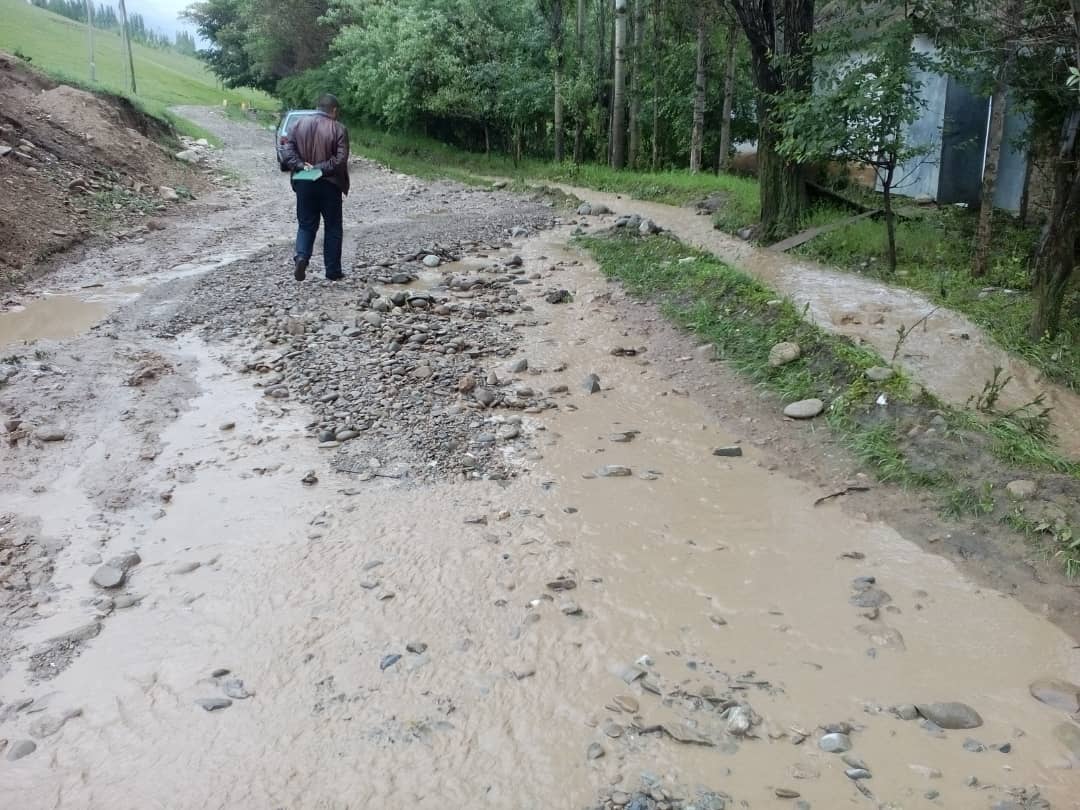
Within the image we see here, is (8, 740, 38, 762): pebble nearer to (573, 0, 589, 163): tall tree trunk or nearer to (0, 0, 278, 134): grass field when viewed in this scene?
(573, 0, 589, 163): tall tree trunk

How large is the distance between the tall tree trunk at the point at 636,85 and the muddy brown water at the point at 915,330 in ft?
30.1

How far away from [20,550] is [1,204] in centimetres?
881

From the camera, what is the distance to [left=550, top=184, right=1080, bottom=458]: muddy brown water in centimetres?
611

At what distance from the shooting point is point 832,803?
2.84 metres

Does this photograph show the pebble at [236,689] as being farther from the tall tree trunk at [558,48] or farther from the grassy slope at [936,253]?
the tall tree trunk at [558,48]

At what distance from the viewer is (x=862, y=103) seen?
336 inches

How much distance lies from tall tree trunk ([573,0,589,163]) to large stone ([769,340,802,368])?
1604cm

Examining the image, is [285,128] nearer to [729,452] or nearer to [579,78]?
[729,452]

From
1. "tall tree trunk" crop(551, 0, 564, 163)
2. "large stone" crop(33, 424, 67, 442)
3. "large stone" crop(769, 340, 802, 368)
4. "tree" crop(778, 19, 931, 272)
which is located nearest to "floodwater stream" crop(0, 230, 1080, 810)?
"large stone" crop(33, 424, 67, 442)

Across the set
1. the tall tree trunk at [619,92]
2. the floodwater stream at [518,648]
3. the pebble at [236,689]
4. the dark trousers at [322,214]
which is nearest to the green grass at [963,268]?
the floodwater stream at [518,648]

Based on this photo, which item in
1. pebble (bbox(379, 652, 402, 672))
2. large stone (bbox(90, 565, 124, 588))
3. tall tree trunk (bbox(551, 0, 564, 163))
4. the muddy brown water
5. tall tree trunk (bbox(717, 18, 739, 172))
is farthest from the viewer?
tall tree trunk (bbox(551, 0, 564, 163))

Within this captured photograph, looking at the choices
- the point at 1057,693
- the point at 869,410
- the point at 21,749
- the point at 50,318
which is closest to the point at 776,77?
the point at 869,410

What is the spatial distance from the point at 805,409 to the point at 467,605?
3.19 metres

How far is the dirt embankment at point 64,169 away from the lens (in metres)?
11.1
